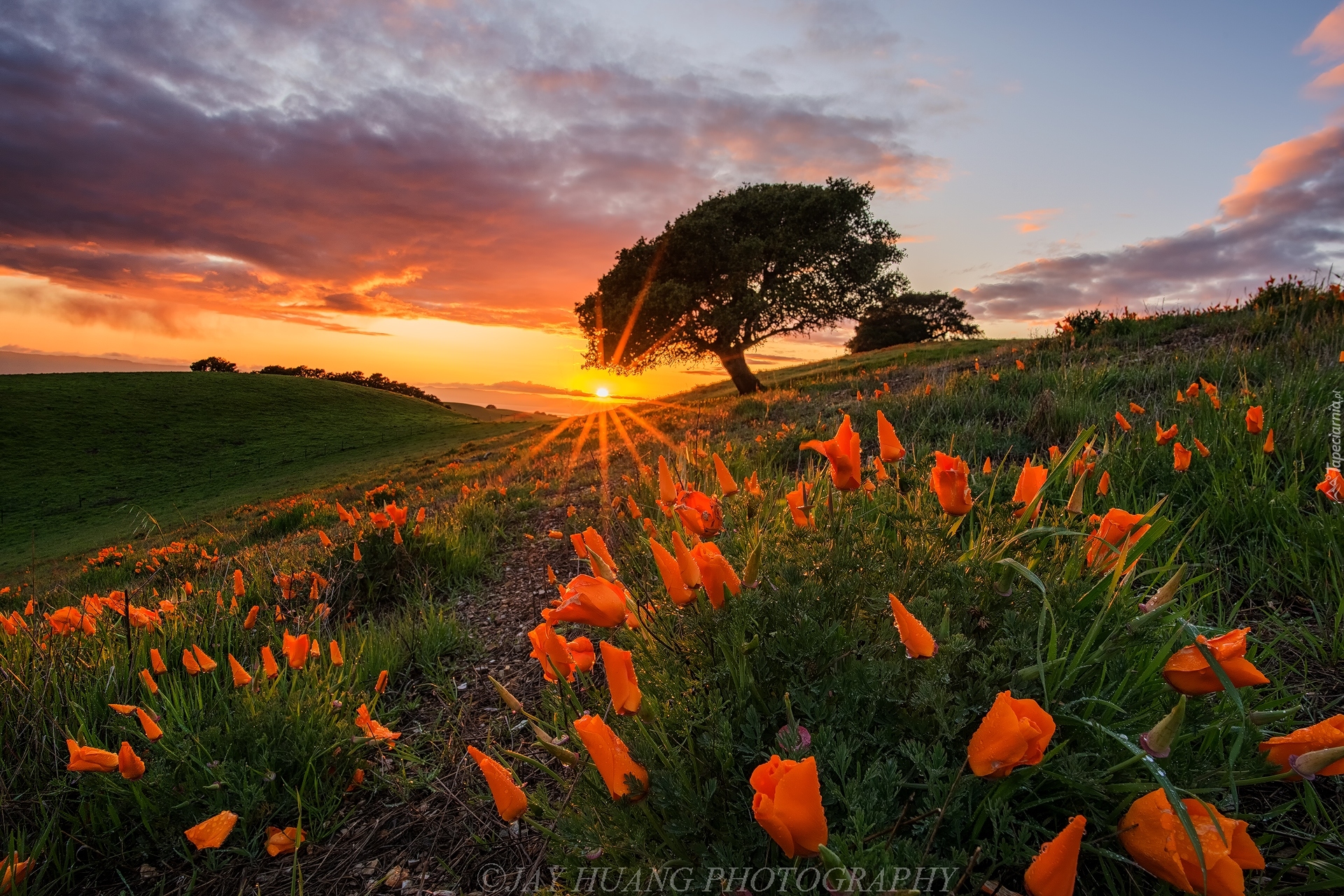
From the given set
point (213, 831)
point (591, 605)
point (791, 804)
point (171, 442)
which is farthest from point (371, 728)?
point (171, 442)

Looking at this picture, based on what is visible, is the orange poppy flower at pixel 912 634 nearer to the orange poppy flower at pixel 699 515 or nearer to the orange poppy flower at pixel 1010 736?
the orange poppy flower at pixel 1010 736

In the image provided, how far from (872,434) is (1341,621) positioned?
4676 millimetres

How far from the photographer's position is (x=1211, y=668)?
1302 millimetres

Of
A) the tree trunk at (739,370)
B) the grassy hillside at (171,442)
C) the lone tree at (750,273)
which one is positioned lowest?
the grassy hillside at (171,442)

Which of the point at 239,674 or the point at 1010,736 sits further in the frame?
the point at 239,674

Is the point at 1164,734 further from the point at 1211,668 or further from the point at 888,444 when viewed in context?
the point at 888,444

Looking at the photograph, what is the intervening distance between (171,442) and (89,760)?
142 feet

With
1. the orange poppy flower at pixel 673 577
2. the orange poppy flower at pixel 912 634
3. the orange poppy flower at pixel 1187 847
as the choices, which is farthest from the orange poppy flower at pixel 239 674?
the orange poppy flower at pixel 1187 847

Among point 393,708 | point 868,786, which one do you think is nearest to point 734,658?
point 868,786

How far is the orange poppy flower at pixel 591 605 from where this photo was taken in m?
1.50

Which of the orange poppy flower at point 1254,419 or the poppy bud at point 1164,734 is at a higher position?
the orange poppy flower at point 1254,419

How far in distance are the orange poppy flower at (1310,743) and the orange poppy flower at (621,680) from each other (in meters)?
1.39

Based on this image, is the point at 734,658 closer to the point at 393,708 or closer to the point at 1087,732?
the point at 1087,732

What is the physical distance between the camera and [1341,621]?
247 cm
